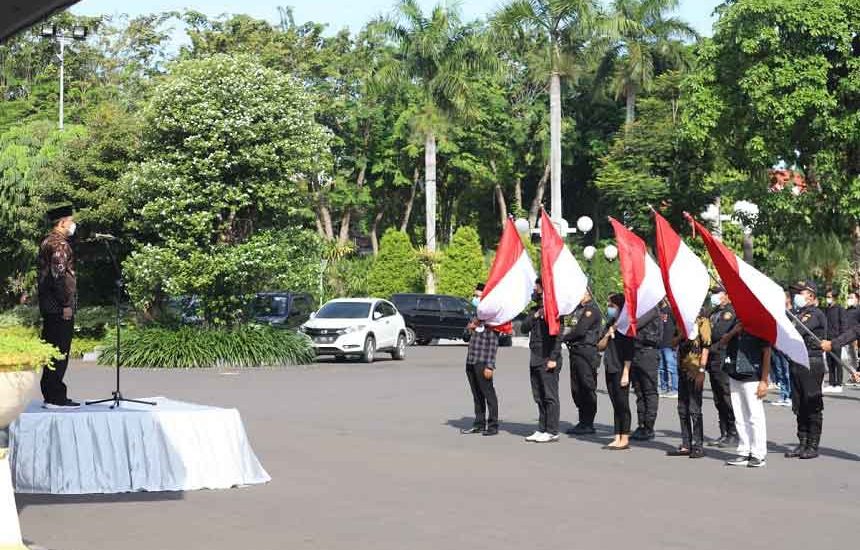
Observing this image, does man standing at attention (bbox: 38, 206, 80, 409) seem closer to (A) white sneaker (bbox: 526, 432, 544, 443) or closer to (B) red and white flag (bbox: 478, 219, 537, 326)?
(A) white sneaker (bbox: 526, 432, 544, 443)

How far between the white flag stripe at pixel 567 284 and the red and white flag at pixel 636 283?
58 cm

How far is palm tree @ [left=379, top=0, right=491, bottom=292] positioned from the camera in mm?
55062

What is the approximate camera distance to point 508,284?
1777cm

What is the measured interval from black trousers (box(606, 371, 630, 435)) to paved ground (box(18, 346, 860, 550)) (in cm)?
32

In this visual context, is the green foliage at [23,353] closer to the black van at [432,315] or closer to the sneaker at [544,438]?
the sneaker at [544,438]

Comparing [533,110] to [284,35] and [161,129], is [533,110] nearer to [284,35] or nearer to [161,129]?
[284,35]


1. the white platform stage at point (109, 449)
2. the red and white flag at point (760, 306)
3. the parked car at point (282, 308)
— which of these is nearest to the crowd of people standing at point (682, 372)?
the red and white flag at point (760, 306)

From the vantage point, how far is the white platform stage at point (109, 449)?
38.9ft

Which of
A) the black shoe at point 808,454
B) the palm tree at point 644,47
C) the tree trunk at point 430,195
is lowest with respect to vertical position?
the black shoe at point 808,454

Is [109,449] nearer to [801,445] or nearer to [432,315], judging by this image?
[801,445]

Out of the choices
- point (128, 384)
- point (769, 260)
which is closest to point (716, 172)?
point (769, 260)

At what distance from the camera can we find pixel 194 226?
32250 mm

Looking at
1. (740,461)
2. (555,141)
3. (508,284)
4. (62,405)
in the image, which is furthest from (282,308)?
(62,405)

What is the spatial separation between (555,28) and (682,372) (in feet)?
117
